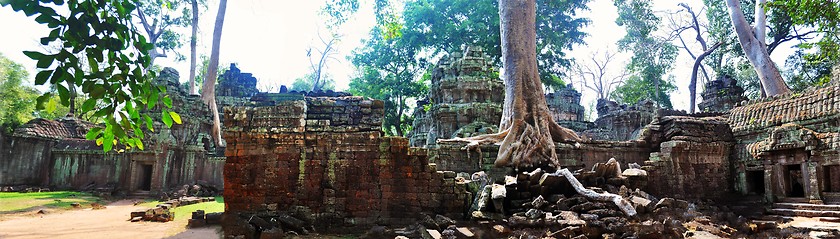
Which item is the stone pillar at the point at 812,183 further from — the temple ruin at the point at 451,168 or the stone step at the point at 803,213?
the stone step at the point at 803,213

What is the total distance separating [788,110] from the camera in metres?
10.6

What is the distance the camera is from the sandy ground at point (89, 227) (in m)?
7.43

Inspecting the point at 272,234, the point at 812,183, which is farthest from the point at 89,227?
the point at 812,183

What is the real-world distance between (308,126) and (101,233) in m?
3.86

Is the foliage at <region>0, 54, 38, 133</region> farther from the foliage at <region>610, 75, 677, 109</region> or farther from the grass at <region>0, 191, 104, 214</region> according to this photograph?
the foliage at <region>610, 75, 677, 109</region>

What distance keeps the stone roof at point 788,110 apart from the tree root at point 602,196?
18.9 feet

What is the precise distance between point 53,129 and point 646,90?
3293 cm

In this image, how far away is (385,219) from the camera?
7398mm

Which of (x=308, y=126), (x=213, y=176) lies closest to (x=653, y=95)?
(x=213, y=176)

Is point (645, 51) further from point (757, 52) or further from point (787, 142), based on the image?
point (787, 142)

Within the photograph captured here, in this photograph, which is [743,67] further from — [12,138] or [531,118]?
[12,138]

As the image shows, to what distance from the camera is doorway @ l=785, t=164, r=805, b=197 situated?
10469mm

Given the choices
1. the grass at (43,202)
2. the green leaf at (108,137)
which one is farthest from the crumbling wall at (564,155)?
the grass at (43,202)

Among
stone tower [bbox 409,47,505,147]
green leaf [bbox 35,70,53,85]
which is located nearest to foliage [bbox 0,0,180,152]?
green leaf [bbox 35,70,53,85]
